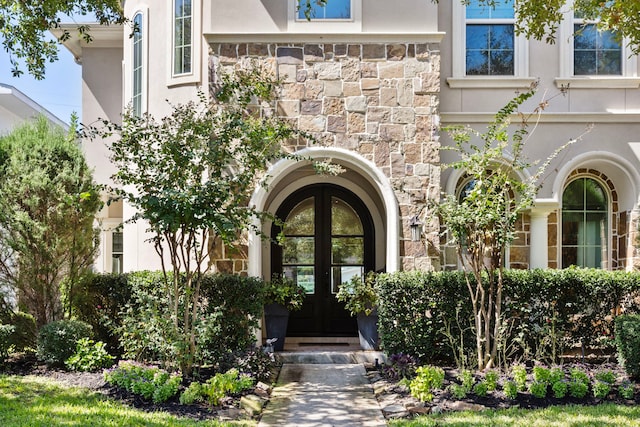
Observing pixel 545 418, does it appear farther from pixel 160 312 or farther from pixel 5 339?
pixel 5 339

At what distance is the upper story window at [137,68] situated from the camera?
11.0 m

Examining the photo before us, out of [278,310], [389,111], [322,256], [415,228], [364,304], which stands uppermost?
[389,111]

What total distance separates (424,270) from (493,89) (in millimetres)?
3393

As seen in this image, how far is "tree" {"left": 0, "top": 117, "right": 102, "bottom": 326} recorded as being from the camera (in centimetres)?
866

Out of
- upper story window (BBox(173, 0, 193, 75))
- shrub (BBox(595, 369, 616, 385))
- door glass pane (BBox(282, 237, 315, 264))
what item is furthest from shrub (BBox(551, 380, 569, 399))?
upper story window (BBox(173, 0, 193, 75))

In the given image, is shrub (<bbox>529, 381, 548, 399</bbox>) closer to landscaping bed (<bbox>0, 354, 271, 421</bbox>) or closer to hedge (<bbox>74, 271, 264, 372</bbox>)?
landscaping bed (<bbox>0, 354, 271, 421</bbox>)

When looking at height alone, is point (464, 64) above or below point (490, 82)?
above

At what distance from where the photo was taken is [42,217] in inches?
346

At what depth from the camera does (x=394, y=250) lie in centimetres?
955

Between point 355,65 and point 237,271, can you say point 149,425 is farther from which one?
point 355,65

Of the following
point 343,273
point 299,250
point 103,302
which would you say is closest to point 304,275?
point 299,250

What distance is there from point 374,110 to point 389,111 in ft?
0.75

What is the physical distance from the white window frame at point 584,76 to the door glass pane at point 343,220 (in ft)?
13.6

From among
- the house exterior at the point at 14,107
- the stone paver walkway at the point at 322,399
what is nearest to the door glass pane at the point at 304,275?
the stone paver walkway at the point at 322,399
